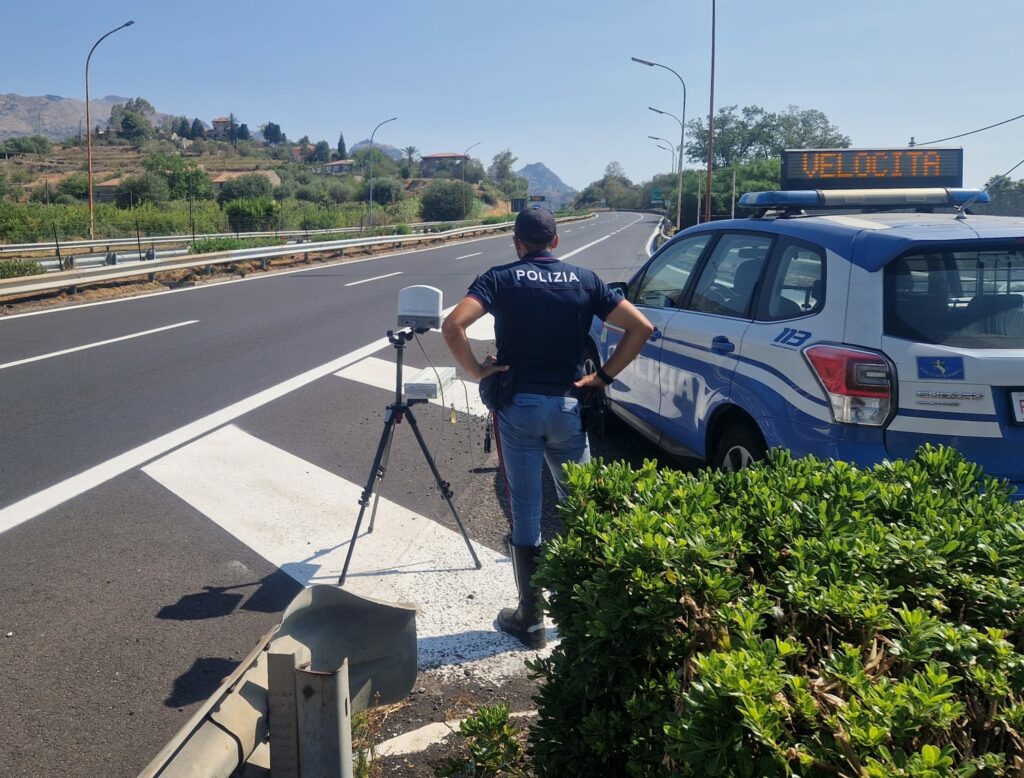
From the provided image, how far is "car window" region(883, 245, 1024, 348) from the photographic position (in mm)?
3982

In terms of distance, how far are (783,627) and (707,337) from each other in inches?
130

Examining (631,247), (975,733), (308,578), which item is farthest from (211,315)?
(631,247)

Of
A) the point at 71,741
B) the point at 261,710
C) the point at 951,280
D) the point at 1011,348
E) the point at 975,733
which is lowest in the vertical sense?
the point at 71,741

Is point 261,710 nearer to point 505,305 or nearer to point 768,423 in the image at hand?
point 505,305

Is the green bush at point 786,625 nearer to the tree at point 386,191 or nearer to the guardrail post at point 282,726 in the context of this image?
the guardrail post at point 282,726

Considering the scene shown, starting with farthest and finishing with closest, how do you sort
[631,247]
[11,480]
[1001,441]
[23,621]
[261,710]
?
[631,247]
[11,480]
[23,621]
[1001,441]
[261,710]

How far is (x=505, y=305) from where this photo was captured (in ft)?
12.9

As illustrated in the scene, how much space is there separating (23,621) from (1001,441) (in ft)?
14.7

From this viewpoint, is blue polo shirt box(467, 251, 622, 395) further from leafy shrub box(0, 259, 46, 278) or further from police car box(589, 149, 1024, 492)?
leafy shrub box(0, 259, 46, 278)

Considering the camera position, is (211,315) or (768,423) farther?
(211,315)

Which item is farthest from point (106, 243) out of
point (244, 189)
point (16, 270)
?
point (244, 189)

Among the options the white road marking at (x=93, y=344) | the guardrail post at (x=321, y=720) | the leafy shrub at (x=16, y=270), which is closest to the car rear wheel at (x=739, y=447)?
the guardrail post at (x=321, y=720)

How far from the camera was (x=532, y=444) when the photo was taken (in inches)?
160

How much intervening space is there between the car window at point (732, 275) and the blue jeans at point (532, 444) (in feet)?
4.89
